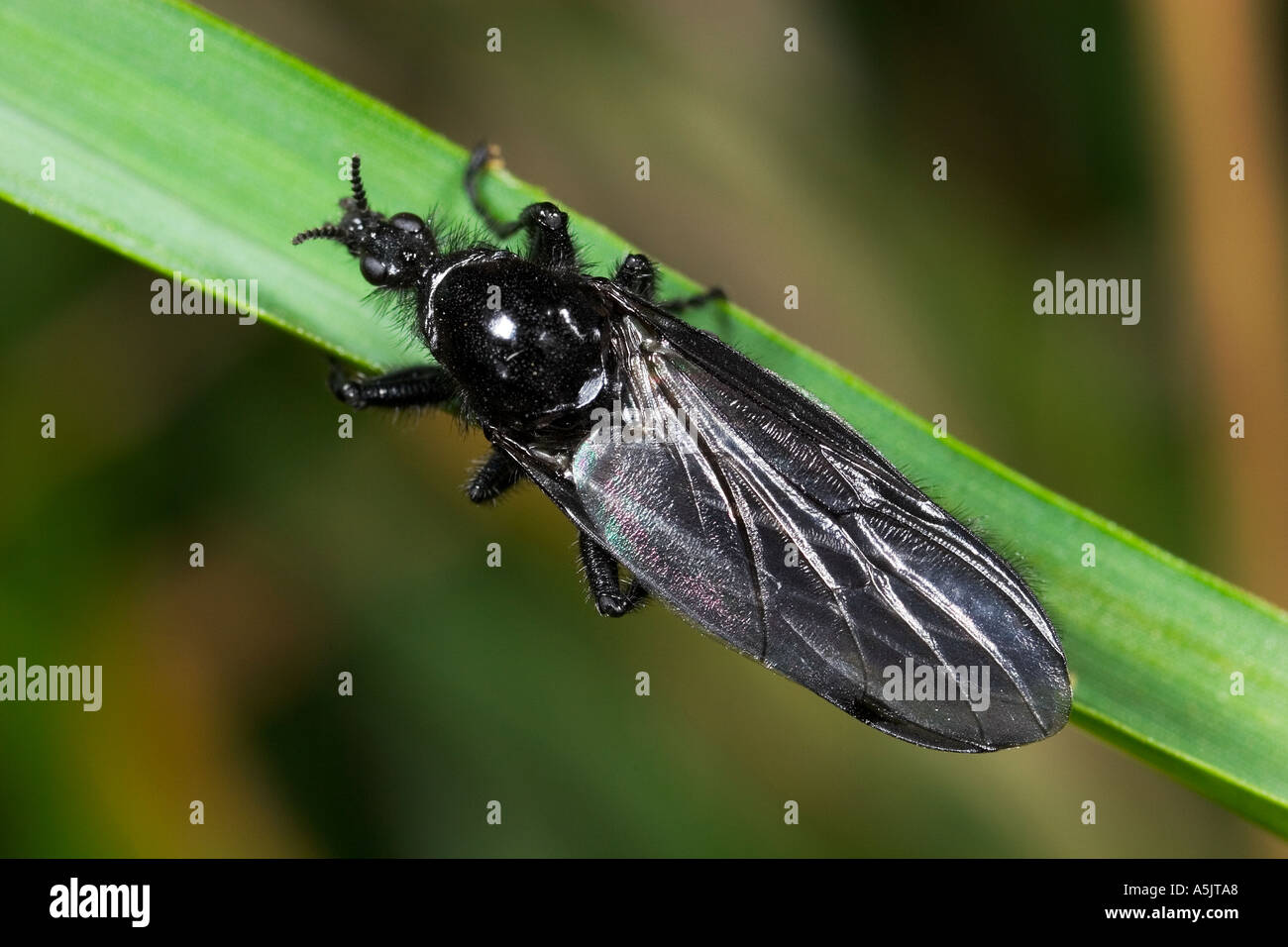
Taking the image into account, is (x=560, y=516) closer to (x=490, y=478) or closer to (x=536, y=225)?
(x=490, y=478)

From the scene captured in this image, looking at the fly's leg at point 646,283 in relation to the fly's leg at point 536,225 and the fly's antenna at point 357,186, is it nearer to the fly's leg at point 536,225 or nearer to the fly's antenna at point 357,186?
the fly's leg at point 536,225


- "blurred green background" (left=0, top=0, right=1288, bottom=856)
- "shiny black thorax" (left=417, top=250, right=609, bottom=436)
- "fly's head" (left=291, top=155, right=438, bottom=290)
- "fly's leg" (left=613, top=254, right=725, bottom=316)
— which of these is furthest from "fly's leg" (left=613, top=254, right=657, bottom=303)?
"blurred green background" (left=0, top=0, right=1288, bottom=856)

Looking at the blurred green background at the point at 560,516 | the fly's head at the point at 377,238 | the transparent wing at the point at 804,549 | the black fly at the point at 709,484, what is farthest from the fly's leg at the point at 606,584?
the fly's head at the point at 377,238

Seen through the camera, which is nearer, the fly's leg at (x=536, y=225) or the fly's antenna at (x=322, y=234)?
the fly's antenna at (x=322, y=234)

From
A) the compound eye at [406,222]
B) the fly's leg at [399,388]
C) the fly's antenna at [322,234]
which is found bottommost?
the fly's leg at [399,388]

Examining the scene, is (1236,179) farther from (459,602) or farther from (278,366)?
(278,366)

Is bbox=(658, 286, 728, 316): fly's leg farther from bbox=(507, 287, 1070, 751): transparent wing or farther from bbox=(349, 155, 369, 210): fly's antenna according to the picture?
bbox=(349, 155, 369, 210): fly's antenna

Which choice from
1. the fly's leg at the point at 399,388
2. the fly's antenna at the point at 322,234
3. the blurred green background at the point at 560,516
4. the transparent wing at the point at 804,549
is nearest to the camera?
the transparent wing at the point at 804,549
